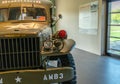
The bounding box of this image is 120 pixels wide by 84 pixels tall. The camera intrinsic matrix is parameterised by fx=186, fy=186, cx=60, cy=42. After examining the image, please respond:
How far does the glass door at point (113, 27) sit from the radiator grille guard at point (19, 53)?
496cm

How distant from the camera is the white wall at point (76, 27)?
7.45m

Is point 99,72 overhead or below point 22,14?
below

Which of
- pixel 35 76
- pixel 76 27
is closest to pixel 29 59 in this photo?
pixel 35 76

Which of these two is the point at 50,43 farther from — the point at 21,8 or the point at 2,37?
the point at 21,8

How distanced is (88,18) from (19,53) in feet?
20.0

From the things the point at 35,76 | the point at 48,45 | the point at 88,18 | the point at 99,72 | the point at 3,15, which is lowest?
the point at 99,72

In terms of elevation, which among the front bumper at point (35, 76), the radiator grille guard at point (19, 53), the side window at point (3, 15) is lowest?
the front bumper at point (35, 76)

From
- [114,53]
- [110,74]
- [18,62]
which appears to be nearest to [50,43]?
[18,62]

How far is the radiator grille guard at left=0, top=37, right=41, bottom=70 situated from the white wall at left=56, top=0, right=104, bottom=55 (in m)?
5.03

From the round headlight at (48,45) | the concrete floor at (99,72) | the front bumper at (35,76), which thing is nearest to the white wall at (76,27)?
the concrete floor at (99,72)

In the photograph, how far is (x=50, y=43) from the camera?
2.84m

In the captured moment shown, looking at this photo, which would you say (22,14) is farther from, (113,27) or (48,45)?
(113,27)

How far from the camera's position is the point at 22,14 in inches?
149

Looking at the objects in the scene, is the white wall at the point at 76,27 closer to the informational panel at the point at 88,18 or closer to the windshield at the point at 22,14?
the informational panel at the point at 88,18
